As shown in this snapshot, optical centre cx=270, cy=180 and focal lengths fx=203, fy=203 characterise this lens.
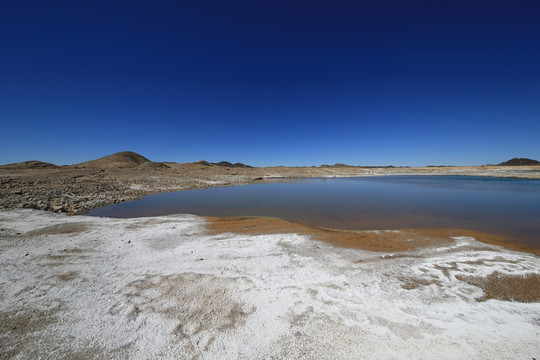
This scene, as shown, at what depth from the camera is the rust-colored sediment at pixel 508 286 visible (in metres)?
3.60

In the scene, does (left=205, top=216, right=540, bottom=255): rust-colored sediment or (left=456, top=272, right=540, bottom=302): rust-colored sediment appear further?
(left=205, top=216, right=540, bottom=255): rust-colored sediment

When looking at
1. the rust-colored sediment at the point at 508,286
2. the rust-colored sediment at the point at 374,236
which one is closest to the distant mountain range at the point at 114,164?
the rust-colored sediment at the point at 374,236

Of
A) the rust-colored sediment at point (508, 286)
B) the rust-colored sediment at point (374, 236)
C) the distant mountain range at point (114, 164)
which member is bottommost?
the rust-colored sediment at point (508, 286)

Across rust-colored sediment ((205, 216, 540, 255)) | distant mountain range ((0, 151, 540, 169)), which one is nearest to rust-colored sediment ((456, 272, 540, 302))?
rust-colored sediment ((205, 216, 540, 255))

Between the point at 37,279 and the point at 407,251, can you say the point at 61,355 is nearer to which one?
the point at 37,279

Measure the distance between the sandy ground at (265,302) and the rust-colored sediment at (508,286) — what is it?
0.03 meters

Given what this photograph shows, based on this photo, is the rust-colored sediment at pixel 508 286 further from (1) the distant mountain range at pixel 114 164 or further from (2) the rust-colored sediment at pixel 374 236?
(1) the distant mountain range at pixel 114 164

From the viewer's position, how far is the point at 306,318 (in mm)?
3131

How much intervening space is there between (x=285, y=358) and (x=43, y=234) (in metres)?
8.74

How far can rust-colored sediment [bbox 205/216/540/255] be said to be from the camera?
19.6ft

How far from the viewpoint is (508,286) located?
12.8 feet

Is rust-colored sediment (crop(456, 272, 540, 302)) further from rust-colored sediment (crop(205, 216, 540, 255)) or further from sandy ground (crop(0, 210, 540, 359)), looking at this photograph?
rust-colored sediment (crop(205, 216, 540, 255))

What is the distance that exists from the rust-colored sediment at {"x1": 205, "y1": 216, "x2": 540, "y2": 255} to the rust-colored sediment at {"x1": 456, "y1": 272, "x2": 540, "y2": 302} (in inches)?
64.0

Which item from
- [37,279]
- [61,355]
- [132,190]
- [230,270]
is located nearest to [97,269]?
[37,279]
